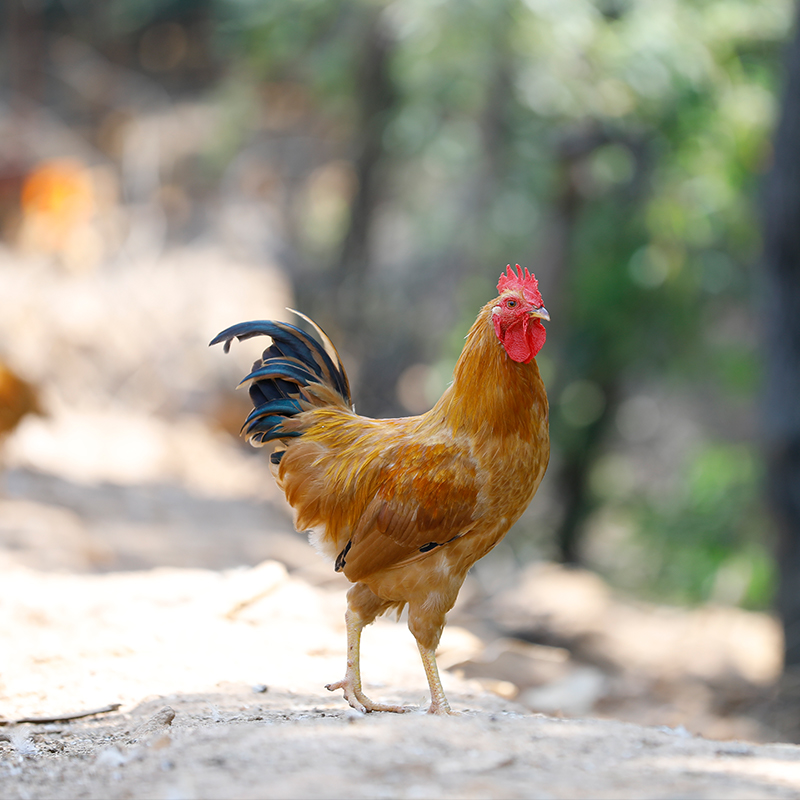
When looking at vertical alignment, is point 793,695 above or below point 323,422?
below

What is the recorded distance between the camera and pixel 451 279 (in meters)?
12.9

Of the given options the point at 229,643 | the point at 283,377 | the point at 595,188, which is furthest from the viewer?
the point at 595,188

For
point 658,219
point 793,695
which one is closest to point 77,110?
point 658,219

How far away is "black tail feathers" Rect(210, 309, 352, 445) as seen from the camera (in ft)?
13.2

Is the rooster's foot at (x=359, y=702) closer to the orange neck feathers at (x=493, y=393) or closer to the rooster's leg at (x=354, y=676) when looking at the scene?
the rooster's leg at (x=354, y=676)

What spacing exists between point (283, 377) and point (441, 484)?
1.13 metres

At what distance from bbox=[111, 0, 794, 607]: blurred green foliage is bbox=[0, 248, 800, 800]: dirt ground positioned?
166cm

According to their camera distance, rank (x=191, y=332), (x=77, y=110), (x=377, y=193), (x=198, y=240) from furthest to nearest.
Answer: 1. (x=77, y=110)
2. (x=198, y=240)
3. (x=191, y=332)
4. (x=377, y=193)

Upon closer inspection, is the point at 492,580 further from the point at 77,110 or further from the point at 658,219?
the point at 77,110

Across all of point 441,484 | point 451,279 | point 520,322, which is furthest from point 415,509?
point 451,279

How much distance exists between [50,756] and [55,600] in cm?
208

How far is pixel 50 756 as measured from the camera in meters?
3.23

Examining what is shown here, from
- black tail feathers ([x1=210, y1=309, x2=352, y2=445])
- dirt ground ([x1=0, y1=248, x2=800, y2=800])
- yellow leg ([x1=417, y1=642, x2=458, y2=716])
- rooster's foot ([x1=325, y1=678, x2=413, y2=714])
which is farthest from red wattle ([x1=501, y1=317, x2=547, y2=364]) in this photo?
rooster's foot ([x1=325, y1=678, x2=413, y2=714])

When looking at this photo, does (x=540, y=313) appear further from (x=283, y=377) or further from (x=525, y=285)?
(x=283, y=377)
